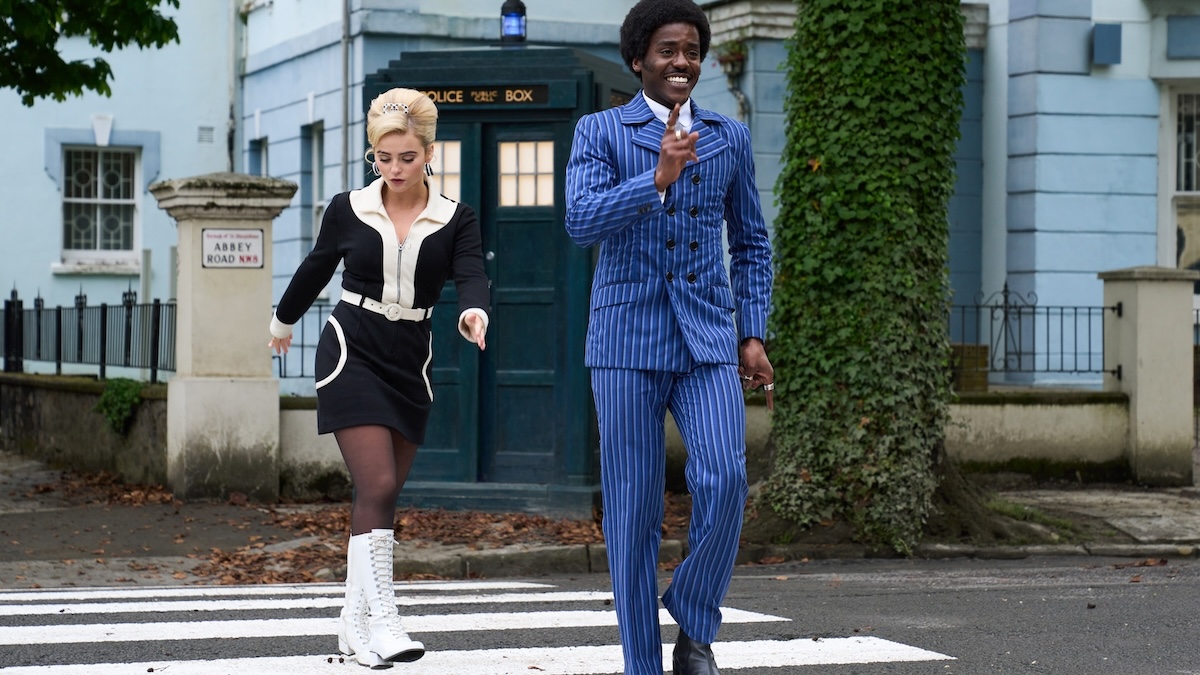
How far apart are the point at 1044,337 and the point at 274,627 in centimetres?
1001

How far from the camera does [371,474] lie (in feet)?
18.9

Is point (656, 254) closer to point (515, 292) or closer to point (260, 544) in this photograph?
point (260, 544)

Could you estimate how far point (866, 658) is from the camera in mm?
6332

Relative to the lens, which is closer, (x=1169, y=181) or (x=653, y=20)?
(x=653, y=20)

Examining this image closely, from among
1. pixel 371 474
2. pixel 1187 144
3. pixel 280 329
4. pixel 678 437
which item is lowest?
pixel 678 437

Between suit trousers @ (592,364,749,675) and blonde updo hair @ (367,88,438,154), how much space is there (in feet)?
4.18

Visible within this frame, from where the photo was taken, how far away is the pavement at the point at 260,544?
32.9ft

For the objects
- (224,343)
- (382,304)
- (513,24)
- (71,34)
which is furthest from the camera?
(71,34)

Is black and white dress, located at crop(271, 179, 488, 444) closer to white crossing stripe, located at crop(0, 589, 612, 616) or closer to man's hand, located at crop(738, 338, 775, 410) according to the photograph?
man's hand, located at crop(738, 338, 775, 410)

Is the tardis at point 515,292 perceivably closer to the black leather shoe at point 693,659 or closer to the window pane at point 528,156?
the window pane at point 528,156

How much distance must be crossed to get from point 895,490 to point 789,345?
45.7 inches

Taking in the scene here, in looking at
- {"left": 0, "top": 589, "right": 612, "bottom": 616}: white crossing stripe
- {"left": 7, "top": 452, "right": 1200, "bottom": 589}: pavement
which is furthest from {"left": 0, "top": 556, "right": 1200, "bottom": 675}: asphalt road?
{"left": 7, "top": 452, "right": 1200, "bottom": 589}: pavement

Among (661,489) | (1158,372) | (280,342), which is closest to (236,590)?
(280,342)

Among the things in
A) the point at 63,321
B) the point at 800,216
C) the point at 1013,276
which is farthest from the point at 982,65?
the point at 63,321
